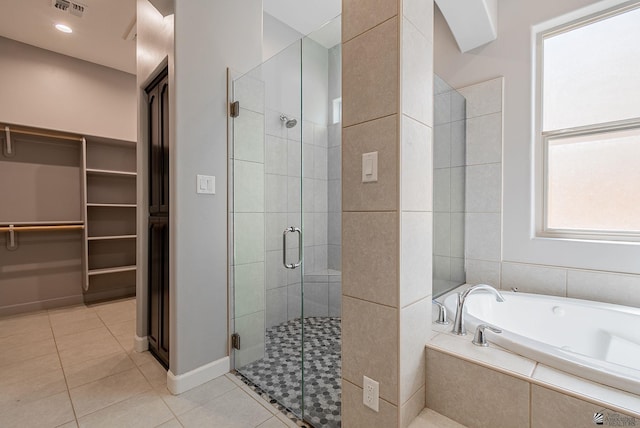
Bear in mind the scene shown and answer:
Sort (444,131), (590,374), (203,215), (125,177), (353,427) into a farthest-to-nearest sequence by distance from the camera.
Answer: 1. (125,177)
2. (444,131)
3. (203,215)
4. (353,427)
5. (590,374)

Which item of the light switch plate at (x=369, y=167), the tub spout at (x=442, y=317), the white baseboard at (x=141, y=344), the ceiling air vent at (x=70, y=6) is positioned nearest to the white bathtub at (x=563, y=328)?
the tub spout at (x=442, y=317)

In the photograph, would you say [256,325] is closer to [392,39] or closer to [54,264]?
[392,39]

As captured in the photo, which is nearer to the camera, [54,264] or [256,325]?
[256,325]

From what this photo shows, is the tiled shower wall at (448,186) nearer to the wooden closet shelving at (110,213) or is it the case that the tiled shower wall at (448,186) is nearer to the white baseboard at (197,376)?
the white baseboard at (197,376)

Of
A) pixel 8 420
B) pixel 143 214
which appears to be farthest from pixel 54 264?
pixel 8 420

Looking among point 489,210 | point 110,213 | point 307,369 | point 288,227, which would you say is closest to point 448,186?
point 489,210

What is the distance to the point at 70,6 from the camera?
2.61 m

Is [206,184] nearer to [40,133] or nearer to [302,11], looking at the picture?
[302,11]

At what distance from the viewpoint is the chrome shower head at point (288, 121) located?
1.89 m

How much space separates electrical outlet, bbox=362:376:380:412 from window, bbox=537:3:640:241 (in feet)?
A: 6.10

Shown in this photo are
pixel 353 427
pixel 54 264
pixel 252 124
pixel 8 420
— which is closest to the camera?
pixel 353 427

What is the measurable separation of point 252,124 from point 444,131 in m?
1.42

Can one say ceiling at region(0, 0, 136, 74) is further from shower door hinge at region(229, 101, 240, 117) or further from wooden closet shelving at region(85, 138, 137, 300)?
shower door hinge at region(229, 101, 240, 117)

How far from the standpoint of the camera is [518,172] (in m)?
2.21
